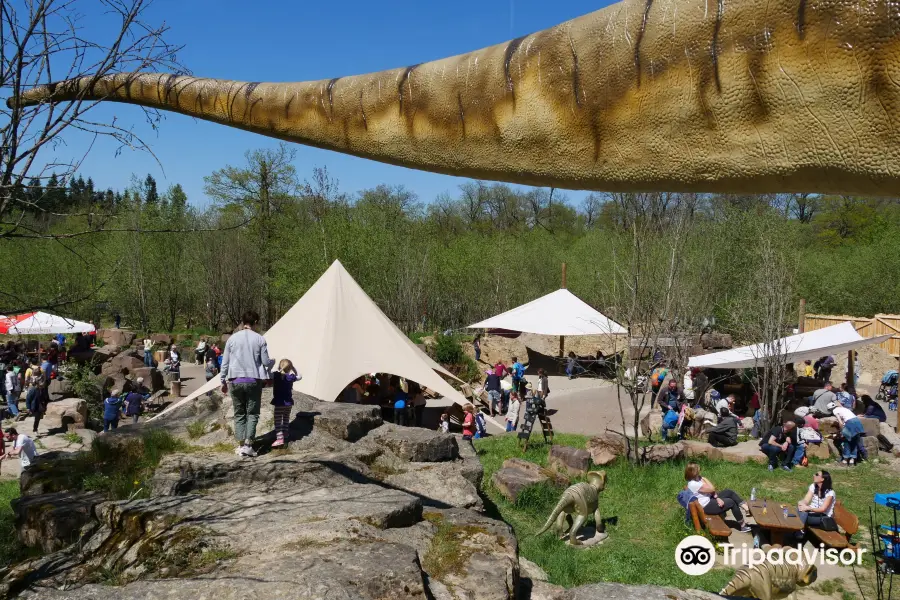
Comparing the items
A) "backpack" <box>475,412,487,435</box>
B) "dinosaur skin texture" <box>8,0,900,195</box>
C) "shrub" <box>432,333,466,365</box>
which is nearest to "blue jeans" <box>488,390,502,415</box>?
"backpack" <box>475,412,487,435</box>

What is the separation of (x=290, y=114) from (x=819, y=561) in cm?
695

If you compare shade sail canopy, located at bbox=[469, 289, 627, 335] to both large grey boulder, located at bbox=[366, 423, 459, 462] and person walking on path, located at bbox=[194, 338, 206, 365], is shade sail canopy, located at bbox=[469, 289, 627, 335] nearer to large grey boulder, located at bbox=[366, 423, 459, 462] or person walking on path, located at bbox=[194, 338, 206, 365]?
person walking on path, located at bbox=[194, 338, 206, 365]

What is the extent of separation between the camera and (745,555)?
6.89 metres

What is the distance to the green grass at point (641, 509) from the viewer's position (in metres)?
6.36

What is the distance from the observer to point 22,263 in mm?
31125

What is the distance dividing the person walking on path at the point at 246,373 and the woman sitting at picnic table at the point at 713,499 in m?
4.86

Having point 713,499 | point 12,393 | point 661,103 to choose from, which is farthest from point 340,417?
point 12,393

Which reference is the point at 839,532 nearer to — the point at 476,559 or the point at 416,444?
the point at 416,444

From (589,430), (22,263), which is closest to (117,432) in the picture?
(589,430)

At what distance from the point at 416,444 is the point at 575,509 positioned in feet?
6.28

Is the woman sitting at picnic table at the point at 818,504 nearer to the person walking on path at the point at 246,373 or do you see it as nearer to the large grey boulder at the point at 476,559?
the large grey boulder at the point at 476,559

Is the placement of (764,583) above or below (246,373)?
below

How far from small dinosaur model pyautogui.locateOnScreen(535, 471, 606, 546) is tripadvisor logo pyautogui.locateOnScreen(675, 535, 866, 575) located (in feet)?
3.20

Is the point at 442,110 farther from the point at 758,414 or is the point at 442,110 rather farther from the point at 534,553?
the point at 758,414
